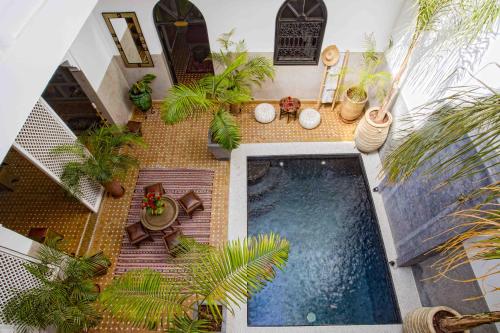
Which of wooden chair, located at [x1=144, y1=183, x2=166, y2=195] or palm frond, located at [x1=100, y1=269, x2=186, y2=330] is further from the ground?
wooden chair, located at [x1=144, y1=183, x2=166, y2=195]

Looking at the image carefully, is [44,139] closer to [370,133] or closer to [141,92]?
[141,92]

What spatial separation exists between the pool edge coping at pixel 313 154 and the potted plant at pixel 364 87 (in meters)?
0.73

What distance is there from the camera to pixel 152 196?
224 inches

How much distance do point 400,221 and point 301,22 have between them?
438 centimetres

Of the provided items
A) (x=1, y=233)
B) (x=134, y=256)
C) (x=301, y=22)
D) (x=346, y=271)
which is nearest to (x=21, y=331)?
(x=1, y=233)

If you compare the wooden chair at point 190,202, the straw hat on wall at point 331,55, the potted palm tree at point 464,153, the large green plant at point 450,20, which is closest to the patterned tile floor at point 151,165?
the wooden chair at point 190,202

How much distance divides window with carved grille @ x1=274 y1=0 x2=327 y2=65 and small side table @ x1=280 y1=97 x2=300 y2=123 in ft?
2.76

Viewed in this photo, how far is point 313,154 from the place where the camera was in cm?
728

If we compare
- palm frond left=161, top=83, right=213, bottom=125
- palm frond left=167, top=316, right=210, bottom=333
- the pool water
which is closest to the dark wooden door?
palm frond left=161, top=83, right=213, bottom=125

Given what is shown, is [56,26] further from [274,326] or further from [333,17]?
[274,326]

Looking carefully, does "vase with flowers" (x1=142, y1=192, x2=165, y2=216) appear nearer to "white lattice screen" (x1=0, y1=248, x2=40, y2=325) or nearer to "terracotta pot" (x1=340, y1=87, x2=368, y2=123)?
"white lattice screen" (x1=0, y1=248, x2=40, y2=325)

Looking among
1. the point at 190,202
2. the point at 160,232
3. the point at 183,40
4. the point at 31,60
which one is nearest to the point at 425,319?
the point at 190,202

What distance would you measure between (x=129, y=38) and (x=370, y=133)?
5.57 meters

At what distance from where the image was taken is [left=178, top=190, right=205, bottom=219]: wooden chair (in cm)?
628
